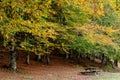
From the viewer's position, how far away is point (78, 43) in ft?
109

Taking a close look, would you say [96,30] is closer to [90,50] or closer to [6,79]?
[90,50]

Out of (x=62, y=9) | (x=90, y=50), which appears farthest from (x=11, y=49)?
(x=90, y=50)

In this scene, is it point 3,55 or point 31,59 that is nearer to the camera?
point 3,55

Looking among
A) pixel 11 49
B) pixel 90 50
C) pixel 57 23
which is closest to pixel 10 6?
pixel 11 49

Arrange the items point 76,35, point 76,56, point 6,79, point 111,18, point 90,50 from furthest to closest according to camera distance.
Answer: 1. point 76,56
2. point 111,18
3. point 90,50
4. point 76,35
5. point 6,79

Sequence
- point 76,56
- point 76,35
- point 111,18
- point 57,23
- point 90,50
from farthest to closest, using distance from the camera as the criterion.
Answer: point 76,56, point 111,18, point 90,50, point 76,35, point 57,23

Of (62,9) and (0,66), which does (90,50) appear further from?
(0,66)

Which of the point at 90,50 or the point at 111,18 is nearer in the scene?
the point at 90,50

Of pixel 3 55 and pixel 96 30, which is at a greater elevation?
pixel 96 30

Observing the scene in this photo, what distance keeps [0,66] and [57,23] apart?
6.54m

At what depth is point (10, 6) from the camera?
12.6m

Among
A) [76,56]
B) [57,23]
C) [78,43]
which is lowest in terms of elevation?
[76,56]

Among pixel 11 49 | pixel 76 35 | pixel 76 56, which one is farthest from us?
pixel 76 56

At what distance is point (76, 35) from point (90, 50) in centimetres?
424
